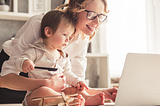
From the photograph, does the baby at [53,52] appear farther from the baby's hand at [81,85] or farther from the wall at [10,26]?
the wall at [10,26]

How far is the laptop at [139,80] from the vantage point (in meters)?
0.75

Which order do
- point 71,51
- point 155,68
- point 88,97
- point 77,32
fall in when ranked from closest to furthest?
point 155,68
point 88,97
point 77,32
point 71,51

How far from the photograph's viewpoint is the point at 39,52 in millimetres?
1229

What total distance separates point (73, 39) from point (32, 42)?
388mm

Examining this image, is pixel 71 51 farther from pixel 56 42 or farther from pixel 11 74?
pixel 11 74

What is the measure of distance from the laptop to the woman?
43 centimetres

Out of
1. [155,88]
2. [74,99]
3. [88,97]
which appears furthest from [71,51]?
[155,88]

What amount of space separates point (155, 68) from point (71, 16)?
2.63 ft

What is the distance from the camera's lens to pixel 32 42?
1.32 m

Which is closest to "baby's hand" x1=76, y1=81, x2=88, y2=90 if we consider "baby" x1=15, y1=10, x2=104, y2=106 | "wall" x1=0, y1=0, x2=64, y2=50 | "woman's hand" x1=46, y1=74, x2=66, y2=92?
"baby" x1=15, y1=10, x2=104, y2=106

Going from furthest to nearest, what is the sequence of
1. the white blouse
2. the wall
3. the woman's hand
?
the wall → the white blouse → the woman's hand

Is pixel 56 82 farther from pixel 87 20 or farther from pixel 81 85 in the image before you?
pixel 87 20

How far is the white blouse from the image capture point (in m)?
1.23

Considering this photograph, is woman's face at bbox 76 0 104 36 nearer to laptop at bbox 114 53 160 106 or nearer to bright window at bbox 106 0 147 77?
laptop at bbox 114 53 160 106
